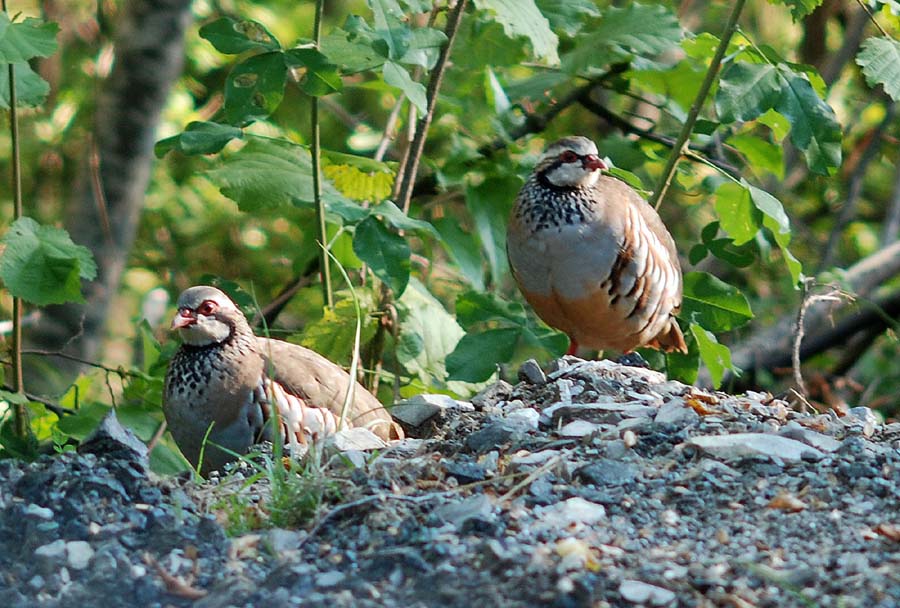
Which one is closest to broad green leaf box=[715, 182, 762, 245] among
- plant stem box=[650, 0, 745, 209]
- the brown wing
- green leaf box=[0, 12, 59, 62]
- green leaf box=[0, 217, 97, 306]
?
plant stem box=[650, 0, 745, 209]

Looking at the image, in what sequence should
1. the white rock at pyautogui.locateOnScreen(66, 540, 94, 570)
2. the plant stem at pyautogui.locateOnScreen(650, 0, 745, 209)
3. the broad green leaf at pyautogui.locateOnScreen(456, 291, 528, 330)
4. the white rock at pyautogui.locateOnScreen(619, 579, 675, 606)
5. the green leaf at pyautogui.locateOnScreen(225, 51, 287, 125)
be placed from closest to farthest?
the white rock at pyautogui.locateOnScreen(619, 579, 675, 606), the white rock at pyautogui.locateOnScreen(66, 540, 94, 570), the green leaf at pyautogui.locateOnScreen(225, 51, 287, 125), the plant stem at pyautogui.locateOnScreen(650, 0, 745, 209), the broad green leaf at pyautogui.locateOnScreen(456, 291, 528, 330)

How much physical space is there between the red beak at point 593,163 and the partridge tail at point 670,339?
714 millimetres

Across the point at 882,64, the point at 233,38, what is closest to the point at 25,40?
the point at 233,38

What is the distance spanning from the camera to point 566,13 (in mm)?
4902

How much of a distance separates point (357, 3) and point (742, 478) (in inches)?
257

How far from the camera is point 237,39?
165 inches

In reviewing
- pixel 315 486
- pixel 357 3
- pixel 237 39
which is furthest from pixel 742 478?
pixel 357 3

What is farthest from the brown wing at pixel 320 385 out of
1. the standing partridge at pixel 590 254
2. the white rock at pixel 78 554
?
the white rock at pixel 78 554

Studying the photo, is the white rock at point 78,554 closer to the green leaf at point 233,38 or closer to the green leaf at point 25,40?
the green leaf at point 25,40

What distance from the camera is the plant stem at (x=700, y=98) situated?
4.64 metres

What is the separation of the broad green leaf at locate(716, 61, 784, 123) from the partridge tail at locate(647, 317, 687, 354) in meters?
1.20

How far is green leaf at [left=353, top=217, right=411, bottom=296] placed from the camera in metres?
4.44

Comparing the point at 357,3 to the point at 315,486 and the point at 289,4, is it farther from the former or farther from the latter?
the point at 315,486

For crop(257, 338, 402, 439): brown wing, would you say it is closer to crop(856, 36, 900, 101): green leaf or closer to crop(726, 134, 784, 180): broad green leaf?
crop(856, 36, 900, 101): green leaf
